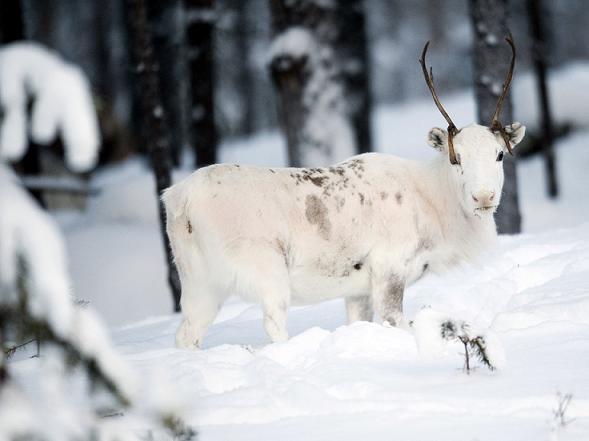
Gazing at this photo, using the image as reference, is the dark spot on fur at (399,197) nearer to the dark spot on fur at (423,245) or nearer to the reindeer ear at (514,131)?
the dark spot on fur at (423,245)

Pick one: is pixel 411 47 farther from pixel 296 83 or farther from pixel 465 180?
pixel 465 180


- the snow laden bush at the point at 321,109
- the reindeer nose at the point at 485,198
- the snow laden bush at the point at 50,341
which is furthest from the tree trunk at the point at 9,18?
the snow laden bush at the point at 50,341

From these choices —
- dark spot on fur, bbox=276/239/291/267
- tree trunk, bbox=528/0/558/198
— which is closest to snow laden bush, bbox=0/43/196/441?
dark spot on fur, bbox=276/239/291/267

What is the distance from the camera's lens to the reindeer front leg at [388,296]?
5.81m

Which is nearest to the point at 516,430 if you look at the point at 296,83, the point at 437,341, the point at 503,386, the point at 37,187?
the point at 503,386

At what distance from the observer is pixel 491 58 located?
31.2 feet

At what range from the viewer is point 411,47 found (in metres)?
40.9

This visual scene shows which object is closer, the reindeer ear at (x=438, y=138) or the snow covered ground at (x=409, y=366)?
the snow covered ground at (x=409, y=366)

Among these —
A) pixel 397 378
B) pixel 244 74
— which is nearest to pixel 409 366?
pixel 397 378

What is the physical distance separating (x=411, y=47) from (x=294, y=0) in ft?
99.8

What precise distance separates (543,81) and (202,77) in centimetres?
665

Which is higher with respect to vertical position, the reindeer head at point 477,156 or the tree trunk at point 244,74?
the tree trunk at point 244,74

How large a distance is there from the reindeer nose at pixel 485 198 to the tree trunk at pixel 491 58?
3.89m

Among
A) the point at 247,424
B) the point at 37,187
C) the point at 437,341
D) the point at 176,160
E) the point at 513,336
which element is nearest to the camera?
the point at 247,424
